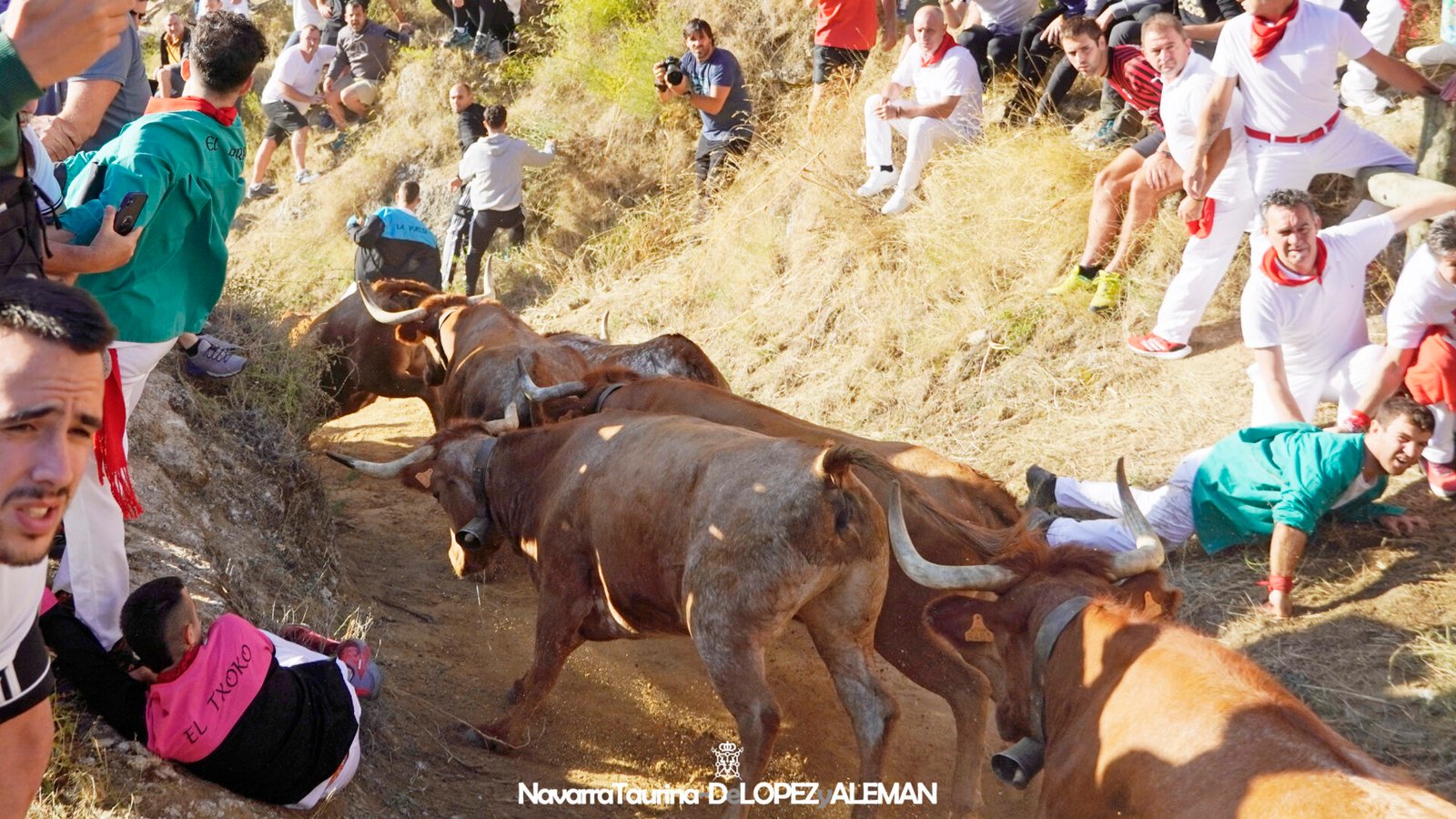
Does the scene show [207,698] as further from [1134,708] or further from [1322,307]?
[1322,307]

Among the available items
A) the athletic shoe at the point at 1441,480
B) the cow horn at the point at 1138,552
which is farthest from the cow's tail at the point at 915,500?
the athletic shoe at the point at 1441,480

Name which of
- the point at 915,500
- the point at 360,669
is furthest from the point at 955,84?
the point at 360,669

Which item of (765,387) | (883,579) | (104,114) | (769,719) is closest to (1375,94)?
(765,387)

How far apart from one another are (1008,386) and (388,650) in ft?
15.8

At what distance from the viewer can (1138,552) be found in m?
4.54

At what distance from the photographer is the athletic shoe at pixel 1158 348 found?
8.20m

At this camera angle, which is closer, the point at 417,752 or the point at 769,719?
the point at 769,719

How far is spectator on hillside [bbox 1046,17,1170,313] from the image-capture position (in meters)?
8.61

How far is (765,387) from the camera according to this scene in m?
10.5

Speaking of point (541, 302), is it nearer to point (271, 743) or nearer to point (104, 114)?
point (104, 114)

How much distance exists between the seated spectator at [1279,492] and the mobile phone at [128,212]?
13.9 ft

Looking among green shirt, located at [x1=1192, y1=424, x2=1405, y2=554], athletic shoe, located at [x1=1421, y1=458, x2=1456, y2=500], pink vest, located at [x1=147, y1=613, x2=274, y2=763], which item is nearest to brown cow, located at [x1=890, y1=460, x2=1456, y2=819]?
green shirt, located at [x1=1192, y1=424, x2=1405, y2=554]

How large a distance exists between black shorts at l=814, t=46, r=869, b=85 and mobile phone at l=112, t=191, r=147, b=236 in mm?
9076

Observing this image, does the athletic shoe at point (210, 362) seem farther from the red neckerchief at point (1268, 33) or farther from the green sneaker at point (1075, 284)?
the red neckerchief at point (1268, 33)
